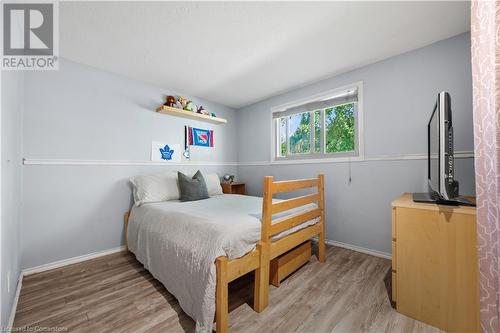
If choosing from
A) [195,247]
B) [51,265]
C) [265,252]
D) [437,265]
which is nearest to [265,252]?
[265,252]

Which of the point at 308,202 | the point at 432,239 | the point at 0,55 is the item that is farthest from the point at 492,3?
the point at 0,55

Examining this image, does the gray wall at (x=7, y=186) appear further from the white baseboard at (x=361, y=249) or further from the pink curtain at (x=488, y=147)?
the white baseboard at (x=361, y=249)

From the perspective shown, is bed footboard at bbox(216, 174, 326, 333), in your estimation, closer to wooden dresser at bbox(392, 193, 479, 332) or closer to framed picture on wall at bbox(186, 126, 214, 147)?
wooden dresser at bbox(392, 193, 479, 332)

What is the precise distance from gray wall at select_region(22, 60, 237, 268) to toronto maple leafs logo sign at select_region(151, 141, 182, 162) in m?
0.08

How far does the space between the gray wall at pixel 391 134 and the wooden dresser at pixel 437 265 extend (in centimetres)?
91

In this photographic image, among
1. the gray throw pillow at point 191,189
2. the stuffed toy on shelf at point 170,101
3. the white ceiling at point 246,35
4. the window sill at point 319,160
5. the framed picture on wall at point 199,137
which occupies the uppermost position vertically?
the white ceiling at point 246,35

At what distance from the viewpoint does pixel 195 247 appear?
132 centimetres

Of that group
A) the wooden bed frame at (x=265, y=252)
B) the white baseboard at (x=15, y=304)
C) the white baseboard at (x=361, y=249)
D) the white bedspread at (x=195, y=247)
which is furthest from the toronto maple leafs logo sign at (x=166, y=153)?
the white baseboard at (x=361, y=249)

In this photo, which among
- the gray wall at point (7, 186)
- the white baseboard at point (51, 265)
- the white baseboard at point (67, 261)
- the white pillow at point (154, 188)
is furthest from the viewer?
the white pillow at point (154, 188)

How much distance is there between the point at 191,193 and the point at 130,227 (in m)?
0.75

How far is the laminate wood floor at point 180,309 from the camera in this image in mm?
1256

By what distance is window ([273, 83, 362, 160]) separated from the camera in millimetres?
2506

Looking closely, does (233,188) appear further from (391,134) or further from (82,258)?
(391,134)

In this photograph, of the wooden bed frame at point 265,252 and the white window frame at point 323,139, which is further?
the white window frame at point 323,139
